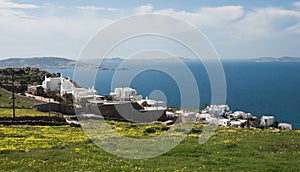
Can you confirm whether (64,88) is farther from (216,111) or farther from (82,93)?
(216,111)

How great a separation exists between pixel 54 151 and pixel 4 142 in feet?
22.9

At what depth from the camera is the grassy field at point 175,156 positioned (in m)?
19.8

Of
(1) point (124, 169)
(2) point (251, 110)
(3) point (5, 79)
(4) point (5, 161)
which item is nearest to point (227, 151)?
(1) point (124, 169)

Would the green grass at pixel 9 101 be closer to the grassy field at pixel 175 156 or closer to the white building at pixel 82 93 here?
the white building at pixel 82 93

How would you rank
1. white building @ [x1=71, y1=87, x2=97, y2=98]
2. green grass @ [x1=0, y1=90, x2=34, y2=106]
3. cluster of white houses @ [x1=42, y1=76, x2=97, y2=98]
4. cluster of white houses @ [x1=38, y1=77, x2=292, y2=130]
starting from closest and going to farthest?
green grass @ [x1=0, y1=90, x2=34, y2=106] → white building @ [x1=71, y1=87, x2=97, y2=98] → cluster of white houses @ [x1=38, y1=77, x2=292, y2=130] → cluster of white houses @ [x1=42, y1=76, x2=97, y2=98]

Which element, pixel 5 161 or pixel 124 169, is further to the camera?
pixel 5 161

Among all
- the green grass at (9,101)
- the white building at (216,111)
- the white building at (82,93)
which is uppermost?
the white building at (82,93)

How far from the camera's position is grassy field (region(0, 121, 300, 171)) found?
19.8 metres

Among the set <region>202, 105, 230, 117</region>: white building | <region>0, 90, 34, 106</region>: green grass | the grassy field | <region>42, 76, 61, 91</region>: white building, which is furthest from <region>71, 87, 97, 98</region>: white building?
the grassy field

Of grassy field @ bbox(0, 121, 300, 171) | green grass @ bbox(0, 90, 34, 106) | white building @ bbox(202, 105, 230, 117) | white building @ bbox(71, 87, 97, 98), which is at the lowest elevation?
white building @ bbox(202, 105, 230, 117)

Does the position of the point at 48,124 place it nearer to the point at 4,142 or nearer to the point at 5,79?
the point at 4,142

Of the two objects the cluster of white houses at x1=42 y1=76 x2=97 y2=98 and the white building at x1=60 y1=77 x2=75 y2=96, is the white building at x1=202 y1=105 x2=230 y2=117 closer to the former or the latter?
the cluster of white houses at x1=42 y1=76 x2=97 y2=98

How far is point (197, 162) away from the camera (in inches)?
826

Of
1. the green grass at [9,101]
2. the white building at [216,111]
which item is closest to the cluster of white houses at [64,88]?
the green grass at [9,101]
